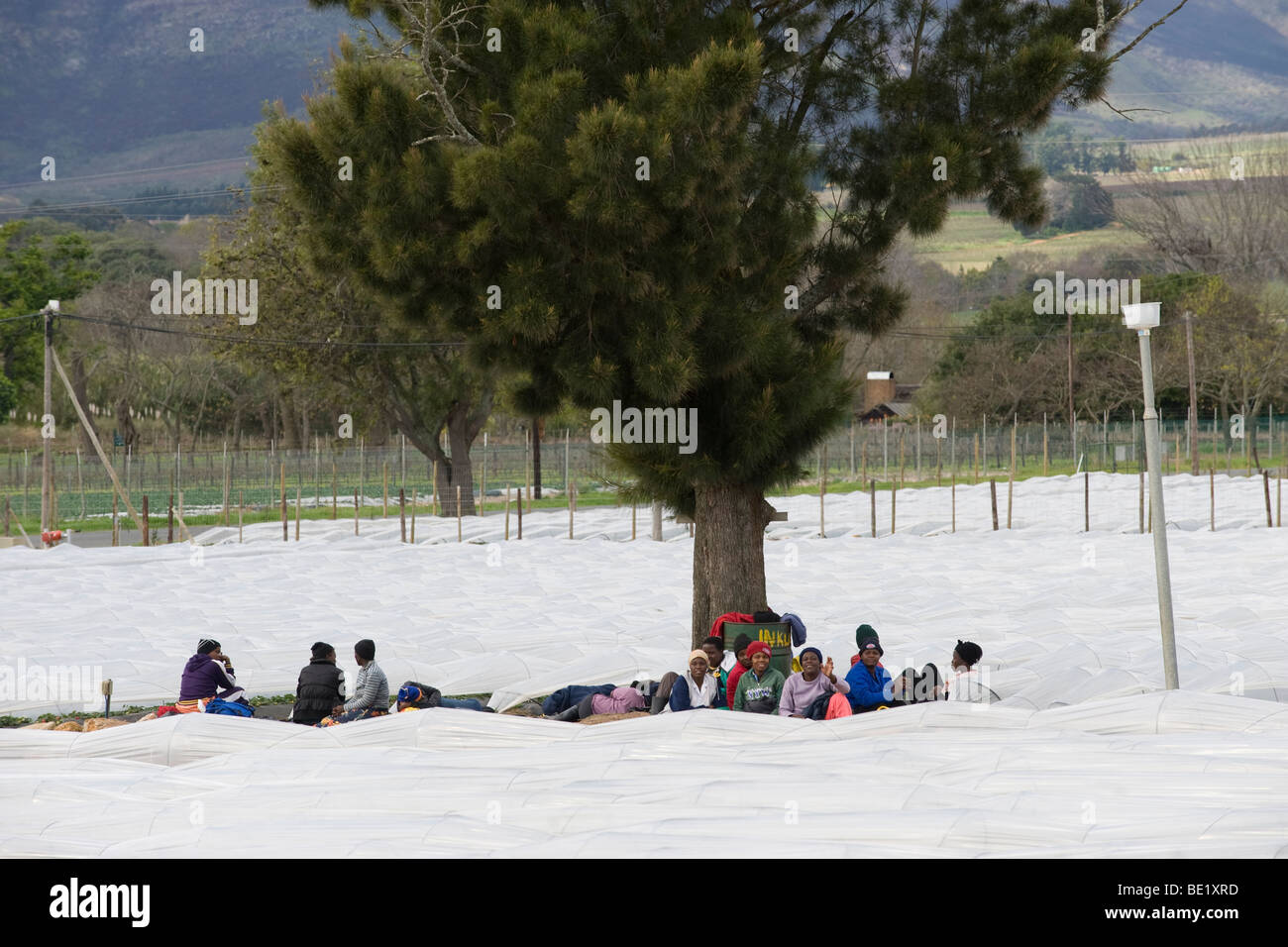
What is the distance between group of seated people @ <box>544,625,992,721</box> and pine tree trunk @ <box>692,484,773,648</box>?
1.85 m

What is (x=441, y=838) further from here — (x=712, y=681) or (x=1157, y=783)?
(x=712, y=681)

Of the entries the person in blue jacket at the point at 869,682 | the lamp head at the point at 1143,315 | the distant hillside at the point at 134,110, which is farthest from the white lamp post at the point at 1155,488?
the distant hillside at the point at 134,110

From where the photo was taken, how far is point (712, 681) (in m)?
9.16

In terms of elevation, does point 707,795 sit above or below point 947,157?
below

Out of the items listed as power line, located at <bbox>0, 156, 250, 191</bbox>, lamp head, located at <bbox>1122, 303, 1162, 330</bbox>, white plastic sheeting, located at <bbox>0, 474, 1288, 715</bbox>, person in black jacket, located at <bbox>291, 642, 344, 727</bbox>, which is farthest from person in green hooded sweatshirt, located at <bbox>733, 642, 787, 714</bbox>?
power line, located at <bbox>0, 156, 250, 191</bbox>

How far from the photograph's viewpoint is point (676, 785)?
20.2 ft

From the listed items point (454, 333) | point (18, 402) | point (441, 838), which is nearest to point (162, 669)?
point (454, 333)

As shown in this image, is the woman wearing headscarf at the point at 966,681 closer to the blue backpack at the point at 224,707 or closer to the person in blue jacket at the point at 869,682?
the person in blue jacket at the point at 869,682

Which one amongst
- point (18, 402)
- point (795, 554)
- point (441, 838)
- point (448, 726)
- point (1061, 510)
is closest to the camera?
point (441, 838)

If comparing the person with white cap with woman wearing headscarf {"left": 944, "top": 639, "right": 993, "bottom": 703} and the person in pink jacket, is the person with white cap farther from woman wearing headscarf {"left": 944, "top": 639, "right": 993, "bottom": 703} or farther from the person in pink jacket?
woman wearing headscarf {"left": 944, "top": 639, "right": 993, "bottom": 703}

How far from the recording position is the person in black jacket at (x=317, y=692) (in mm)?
9320

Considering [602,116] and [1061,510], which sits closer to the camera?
[602,116]

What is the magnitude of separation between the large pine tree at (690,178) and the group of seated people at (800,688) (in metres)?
2.04

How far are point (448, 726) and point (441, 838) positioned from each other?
7.47ft
